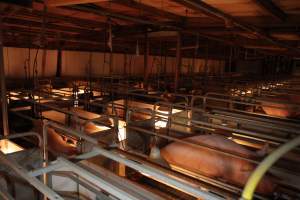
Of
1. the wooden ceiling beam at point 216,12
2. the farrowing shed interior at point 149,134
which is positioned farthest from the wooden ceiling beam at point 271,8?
the wooden ceiling beam at point 216,12

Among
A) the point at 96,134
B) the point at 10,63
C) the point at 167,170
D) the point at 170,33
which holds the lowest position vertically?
the point at 96,134

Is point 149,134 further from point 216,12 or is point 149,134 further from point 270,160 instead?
point 270,160

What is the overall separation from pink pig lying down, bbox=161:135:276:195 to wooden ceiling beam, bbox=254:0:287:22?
1399mm

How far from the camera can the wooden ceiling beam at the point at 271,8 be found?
2.59 m

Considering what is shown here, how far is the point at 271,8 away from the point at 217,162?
69.5 inches

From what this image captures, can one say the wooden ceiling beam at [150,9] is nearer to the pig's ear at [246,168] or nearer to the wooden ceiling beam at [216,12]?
the wooden ceiling beam at [216,12]

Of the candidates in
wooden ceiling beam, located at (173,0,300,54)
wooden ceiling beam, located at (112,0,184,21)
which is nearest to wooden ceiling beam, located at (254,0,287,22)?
wooden ceiling beam, located at (173,0,300,54)

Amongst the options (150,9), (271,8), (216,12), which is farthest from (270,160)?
(150,9)

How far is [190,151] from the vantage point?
242cm

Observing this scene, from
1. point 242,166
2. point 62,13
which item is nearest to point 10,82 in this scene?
point 62,13

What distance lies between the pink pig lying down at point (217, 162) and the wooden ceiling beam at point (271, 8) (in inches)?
55.1

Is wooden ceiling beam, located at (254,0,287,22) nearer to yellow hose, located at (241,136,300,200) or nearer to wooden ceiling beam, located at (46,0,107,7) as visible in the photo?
wooden ceiling beam, located at (46,0,107,7)

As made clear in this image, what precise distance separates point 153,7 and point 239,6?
42.0 inches

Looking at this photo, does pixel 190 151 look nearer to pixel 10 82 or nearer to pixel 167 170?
pixel 167 170
